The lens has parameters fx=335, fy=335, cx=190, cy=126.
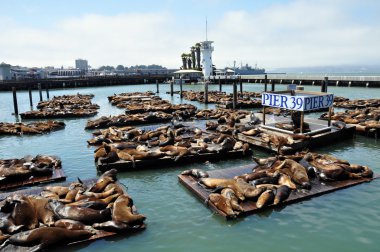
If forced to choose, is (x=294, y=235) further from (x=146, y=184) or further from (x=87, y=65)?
(x=87, y=65)

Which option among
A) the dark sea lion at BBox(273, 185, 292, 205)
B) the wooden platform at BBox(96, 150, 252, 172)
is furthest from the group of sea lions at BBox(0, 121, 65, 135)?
the dark sea lion at BBox(273, 185, 292, 205)

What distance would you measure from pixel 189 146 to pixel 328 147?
5.37 m

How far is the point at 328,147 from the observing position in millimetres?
12492

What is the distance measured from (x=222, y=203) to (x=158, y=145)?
17.2 feet

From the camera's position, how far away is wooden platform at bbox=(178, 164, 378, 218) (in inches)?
266

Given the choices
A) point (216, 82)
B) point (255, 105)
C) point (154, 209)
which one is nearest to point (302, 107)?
point (154, 209)

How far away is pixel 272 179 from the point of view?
300 inches

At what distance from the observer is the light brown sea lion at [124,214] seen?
5996 mm

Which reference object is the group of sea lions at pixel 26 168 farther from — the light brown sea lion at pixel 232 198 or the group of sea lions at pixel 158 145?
the light brown sea lion at pixel 232 198

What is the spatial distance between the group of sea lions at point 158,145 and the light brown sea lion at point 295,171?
A: 2917 millimetres

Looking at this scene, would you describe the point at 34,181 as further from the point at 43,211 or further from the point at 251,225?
the point at 251,225

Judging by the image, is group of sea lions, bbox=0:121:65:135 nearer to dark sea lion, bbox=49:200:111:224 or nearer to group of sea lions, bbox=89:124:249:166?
group of sea lions, bbox=89:124:249:166

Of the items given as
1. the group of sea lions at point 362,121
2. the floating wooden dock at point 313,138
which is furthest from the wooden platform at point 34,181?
the group of sea lions at point 362,121

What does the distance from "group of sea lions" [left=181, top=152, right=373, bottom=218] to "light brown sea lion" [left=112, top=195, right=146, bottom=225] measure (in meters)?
1.64
